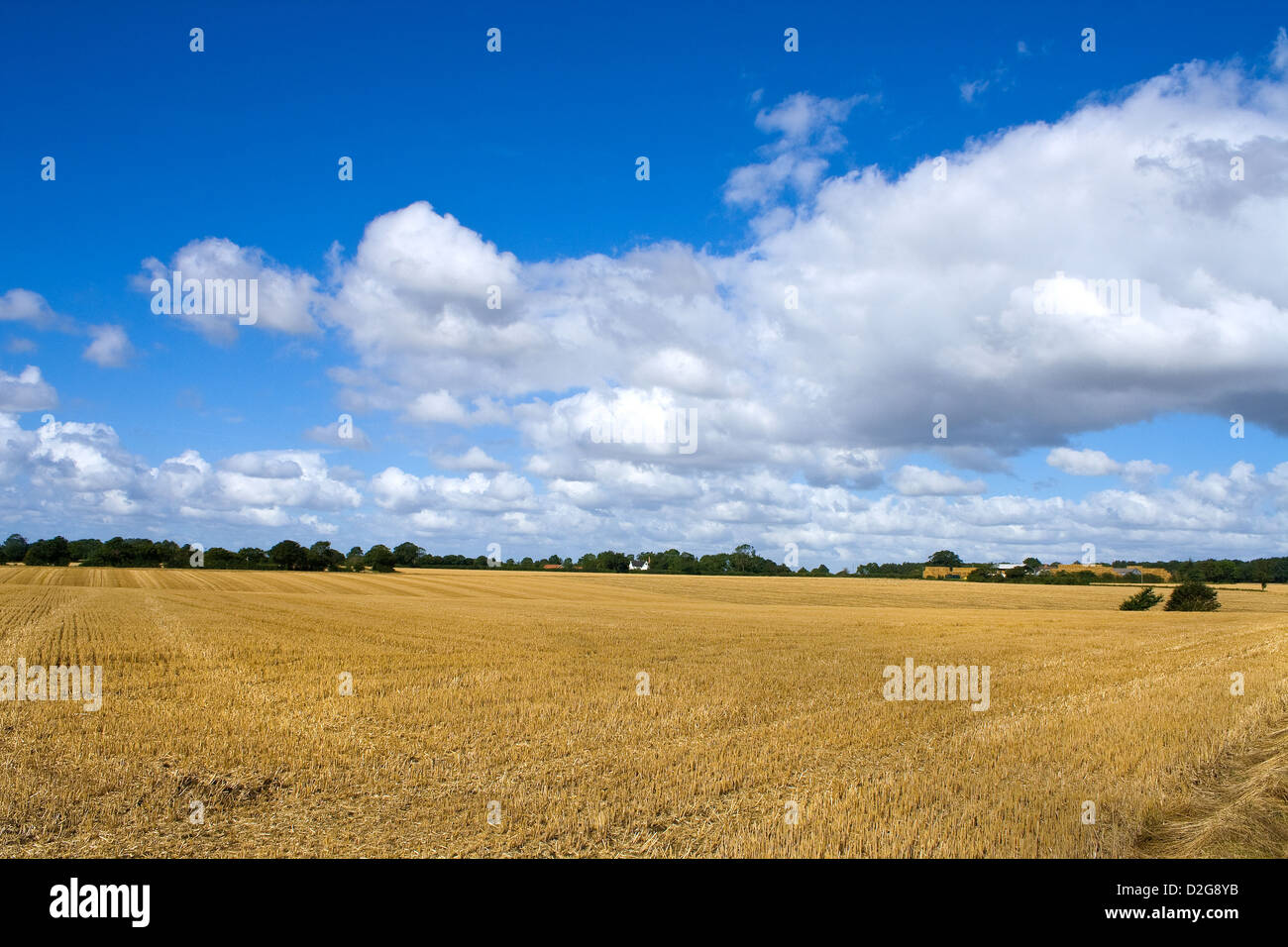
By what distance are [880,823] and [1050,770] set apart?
4.01 m

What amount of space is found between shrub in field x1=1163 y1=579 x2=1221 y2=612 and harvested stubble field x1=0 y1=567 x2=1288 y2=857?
43499 mm

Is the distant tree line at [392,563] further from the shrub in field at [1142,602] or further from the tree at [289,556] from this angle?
the shrub in field at [1142,602]

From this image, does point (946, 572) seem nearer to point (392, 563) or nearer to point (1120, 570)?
point (1120, 570)

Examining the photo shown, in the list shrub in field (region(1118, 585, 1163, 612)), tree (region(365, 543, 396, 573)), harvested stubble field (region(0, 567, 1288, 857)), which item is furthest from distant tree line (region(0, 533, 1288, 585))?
harvested stubble field (region(0, 567, 1288, 857))

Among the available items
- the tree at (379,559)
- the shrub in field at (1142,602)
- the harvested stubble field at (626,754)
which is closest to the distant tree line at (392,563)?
the tree at (379,559)

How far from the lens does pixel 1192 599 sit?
6350 centimetres

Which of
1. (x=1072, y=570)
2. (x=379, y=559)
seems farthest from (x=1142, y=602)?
(x=379, y=559)

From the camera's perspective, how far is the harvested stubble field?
327 inches

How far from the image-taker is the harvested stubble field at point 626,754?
27.3 feet

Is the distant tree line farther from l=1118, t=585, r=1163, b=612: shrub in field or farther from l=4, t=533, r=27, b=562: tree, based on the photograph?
l=1118, t=585, r=1163, b=612: shrub in field
